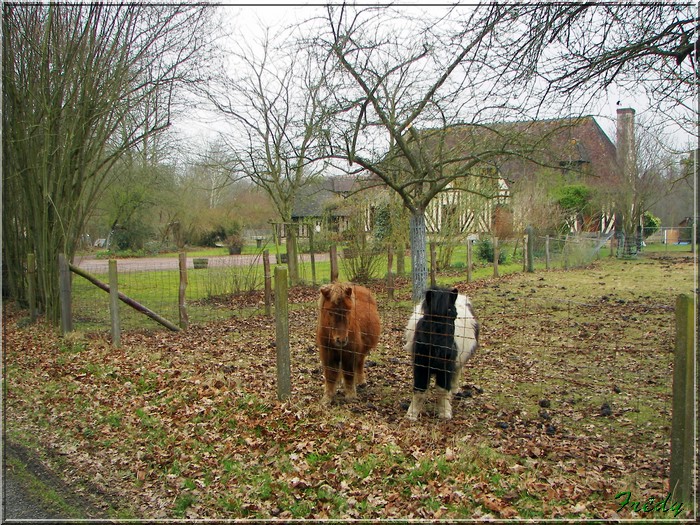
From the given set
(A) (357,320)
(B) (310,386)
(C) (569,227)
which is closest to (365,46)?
(A) (357,320)

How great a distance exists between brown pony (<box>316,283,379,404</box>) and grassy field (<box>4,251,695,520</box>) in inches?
11.7

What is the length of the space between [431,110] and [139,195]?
27353 millimetres

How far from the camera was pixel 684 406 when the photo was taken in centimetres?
344

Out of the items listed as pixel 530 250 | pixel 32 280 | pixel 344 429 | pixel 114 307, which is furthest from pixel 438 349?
pixel 530 250

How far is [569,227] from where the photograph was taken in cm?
2845

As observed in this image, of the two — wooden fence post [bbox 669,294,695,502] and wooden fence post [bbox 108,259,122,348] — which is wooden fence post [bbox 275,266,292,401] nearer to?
wooden fence post [bbox 669,294,695,502]

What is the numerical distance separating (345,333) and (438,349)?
102cm

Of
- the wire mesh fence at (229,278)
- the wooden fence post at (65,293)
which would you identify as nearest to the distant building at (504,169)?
the wire mesh fence at (229,278)

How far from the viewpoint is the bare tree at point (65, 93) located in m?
10.2

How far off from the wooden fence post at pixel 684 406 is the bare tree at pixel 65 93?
33.8 ft

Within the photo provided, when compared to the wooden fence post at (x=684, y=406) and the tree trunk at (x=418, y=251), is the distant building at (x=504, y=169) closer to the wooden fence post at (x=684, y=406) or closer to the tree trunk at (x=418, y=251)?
the tree trunk at (x=418, y=251)

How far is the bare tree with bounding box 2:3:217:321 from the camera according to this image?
1023 cm

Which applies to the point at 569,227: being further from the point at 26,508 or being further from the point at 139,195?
the point at 26,508

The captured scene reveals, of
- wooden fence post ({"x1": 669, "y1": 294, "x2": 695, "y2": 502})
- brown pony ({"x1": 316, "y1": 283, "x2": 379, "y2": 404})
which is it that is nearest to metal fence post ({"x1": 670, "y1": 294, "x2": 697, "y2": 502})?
wooden fence post ({"x1": 669, "y1": 294, "x2": 695, "y2": 502})
